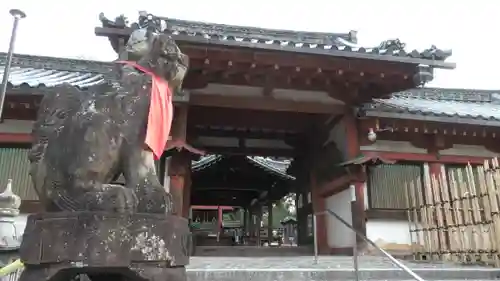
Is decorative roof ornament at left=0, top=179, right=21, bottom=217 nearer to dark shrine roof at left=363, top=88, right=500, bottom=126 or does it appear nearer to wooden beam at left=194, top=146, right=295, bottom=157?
wooden beam at left=194, top=146, right=295, bottom=157

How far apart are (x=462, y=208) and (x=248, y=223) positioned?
1545 cm

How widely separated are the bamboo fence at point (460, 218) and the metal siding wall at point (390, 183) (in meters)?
0.55

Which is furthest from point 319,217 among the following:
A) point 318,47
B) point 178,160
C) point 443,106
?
point 443,106

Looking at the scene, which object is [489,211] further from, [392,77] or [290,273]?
[290,273]

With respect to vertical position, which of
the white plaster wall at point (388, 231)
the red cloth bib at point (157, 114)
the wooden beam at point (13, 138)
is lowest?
the white plaster wall at point (388, 231)

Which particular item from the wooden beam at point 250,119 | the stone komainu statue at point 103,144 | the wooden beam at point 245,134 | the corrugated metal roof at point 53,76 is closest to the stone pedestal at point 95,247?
the stone komainu statue at point 103,144

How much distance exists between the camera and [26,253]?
2508 millimetres

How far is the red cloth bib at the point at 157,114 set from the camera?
2869mm

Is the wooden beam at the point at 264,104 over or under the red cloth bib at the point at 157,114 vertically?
over

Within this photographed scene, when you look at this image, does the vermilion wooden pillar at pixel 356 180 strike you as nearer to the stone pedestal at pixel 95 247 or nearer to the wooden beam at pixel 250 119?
the wooden beam at pixel 250 119

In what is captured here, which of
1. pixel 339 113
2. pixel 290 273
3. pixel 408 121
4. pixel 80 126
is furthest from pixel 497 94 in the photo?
pixel 80 126

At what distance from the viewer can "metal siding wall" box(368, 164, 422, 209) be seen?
29.9ft

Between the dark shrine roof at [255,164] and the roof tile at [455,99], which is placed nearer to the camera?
the roof tile at [455,99]

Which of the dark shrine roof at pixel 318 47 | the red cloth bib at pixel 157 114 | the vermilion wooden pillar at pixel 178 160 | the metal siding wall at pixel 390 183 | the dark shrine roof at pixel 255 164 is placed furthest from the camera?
the dark shrine roof at pixel 255 164
